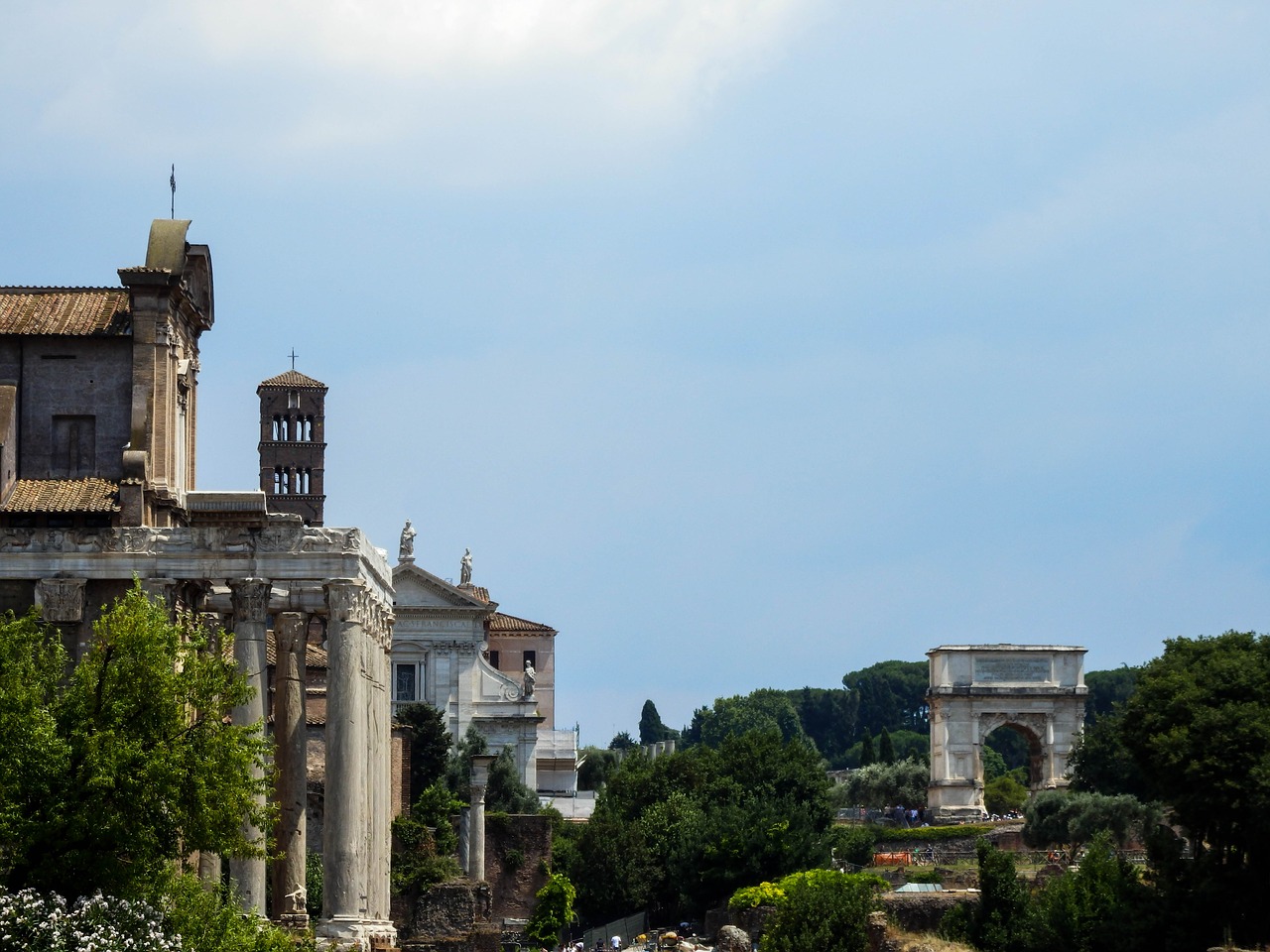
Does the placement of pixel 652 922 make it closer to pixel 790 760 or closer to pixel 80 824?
pixel 790 760

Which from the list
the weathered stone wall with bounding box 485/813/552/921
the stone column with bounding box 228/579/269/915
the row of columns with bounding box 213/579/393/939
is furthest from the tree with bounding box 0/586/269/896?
the weathered stone wall with bounding box 485/813/552/921

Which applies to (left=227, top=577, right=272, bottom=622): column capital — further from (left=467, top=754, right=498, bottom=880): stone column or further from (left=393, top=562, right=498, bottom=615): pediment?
(left=393, top=562, right=498, bottom=615): pediment

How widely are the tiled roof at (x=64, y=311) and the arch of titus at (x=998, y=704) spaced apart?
174ft

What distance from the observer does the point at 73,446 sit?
43.3 meters

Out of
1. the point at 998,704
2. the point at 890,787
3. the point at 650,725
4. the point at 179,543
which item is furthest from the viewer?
the point at 650,725

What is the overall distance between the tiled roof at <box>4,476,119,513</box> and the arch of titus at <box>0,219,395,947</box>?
0.04m

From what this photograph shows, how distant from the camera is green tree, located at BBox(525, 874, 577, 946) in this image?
63300 millimetres

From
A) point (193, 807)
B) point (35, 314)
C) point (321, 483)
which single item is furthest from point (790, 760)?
point (193, 807)

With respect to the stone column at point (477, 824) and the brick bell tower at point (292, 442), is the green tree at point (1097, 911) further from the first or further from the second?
the brick bell tower at point (292, 442)

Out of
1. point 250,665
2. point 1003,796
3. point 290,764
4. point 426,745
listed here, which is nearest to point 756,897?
point 426,745

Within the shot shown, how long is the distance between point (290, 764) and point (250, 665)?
2.86 metres

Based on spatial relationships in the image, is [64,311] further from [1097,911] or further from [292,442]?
[292,442]

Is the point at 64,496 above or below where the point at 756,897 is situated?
above

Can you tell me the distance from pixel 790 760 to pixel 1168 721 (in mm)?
25315
